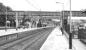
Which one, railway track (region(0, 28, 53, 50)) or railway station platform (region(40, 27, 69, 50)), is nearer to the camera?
railway station platform (region(40, 27, 69, 50))

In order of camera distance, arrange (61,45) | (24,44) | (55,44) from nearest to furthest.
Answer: (61,45), (55,44), (24,44)

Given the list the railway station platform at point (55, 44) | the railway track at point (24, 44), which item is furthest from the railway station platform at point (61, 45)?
the railway track at point (24, 44)

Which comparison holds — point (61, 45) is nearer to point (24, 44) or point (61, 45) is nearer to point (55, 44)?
point (55, 44)

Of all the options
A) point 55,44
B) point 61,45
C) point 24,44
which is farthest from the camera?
point 24,44

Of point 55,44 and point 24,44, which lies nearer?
point 55,44

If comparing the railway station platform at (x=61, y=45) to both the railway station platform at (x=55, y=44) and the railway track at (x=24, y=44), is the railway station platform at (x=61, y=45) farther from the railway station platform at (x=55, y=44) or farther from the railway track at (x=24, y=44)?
the railway track at (x=24, y=44)

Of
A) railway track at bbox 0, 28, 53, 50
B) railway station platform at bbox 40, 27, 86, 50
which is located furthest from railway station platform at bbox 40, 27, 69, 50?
railway track at bbox 0, 28, 53, 50

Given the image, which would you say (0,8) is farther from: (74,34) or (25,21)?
(74,34)

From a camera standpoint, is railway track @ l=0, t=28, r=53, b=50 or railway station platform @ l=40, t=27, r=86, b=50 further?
railway track @ l=0, t=28, r=53, b=50

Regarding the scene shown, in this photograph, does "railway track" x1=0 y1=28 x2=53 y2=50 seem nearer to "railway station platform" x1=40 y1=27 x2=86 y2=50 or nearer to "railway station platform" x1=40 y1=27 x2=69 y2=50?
"railway station platform" x1=40 y1=27 x2=69 y2=50

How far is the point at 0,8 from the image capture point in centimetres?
12525

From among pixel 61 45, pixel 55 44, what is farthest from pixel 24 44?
pixel 61 45

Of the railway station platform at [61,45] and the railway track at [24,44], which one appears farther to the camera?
the railway track at [24,44]

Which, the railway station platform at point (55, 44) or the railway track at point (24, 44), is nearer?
the railway station platform at point (55, 44)
